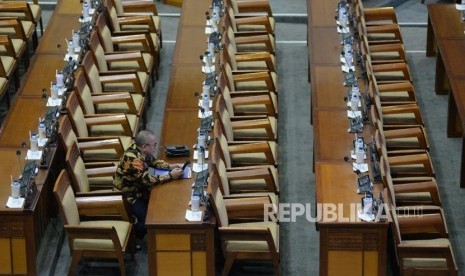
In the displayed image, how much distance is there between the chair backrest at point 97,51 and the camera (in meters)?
10.3

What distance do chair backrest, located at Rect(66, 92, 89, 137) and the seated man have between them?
2.73 ft

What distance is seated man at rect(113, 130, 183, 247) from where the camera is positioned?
854 centimetres

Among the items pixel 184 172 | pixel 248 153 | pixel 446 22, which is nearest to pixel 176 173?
pixel 184 172

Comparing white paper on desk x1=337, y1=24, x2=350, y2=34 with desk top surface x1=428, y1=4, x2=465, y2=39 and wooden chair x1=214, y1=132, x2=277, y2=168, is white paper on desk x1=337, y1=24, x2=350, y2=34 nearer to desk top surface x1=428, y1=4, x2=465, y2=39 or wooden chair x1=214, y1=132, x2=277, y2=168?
desk top surface x1=428, y1=4, x2=465, y2=39

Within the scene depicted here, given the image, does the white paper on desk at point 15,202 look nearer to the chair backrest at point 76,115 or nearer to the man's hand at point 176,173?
the man's hand at point 176,173

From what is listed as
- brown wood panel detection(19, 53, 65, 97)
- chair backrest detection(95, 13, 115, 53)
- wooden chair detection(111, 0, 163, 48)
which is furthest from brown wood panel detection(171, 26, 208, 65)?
brown wood panel detection(19, 53, 65, 97)

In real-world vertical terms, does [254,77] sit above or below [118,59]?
below

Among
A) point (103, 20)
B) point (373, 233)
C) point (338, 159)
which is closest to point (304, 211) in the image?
point (338, 159)

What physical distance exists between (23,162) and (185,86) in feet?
5.42

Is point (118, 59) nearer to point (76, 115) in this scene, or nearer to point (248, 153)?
point (76, 115)

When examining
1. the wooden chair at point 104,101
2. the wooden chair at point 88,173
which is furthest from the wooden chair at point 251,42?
the wooden chair at point 88,173

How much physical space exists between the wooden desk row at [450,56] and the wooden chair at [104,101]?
241 cm

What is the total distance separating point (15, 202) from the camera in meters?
8.33

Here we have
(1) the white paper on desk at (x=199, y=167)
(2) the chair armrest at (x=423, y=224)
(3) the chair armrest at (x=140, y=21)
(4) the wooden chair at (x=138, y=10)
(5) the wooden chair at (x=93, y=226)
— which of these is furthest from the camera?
(4) the wooden chair at (x=138, y=10)
